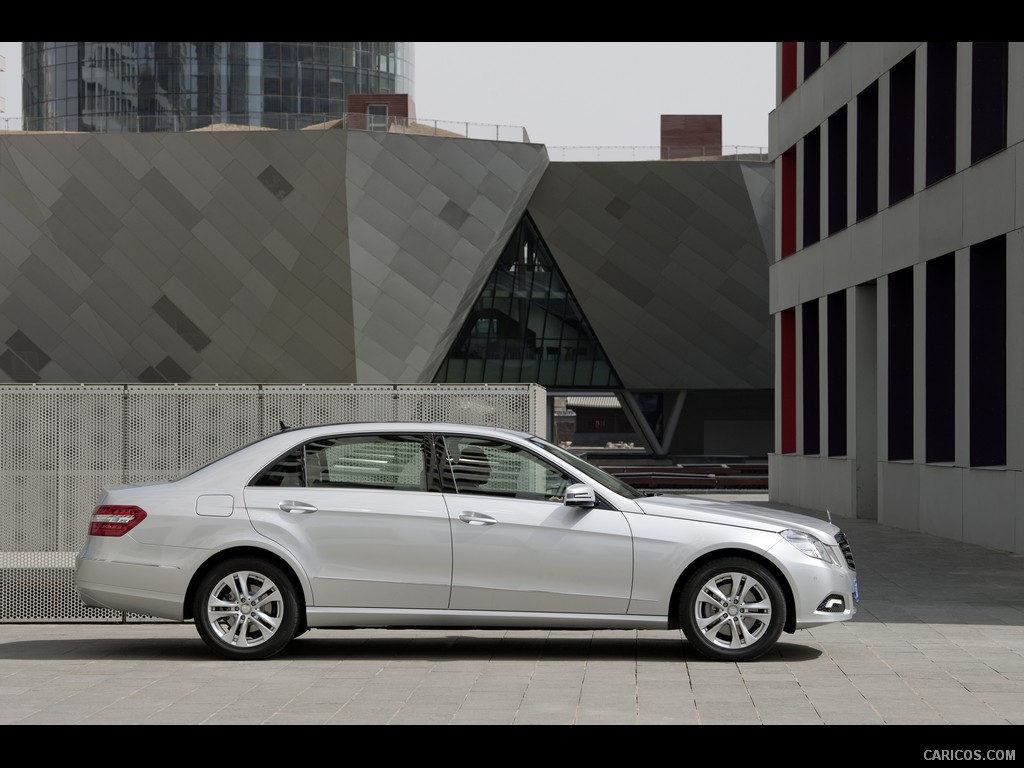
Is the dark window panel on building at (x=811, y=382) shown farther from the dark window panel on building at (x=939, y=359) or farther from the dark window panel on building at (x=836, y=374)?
the dark window panel on building at (x=939, y=359)

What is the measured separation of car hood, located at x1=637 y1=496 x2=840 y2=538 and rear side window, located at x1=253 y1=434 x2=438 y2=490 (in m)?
1.53

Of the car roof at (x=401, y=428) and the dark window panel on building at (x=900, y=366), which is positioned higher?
the dark window panel on building at (x=900, y=366)

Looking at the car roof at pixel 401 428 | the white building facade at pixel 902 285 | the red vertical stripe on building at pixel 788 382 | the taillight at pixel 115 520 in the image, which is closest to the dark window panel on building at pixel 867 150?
the white building facade at pixel 902 285

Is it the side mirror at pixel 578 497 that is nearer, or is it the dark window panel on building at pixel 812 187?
the side mirror at pixel 578 497

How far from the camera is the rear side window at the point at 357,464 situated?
970 centimetres

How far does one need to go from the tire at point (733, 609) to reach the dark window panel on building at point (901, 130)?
652 inches

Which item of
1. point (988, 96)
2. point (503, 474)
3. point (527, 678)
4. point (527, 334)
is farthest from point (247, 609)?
point (527, 334)

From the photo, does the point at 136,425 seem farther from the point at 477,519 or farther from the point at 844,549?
the point at 844,549

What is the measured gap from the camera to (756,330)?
5862 cm

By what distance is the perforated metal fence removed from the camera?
1207cm

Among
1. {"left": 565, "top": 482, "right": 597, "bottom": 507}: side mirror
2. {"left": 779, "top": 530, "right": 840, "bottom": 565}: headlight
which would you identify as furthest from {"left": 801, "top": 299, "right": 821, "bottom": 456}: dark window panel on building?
{"left": 565, "top": 482, "right": 597, "bottom": 507}: side mirror

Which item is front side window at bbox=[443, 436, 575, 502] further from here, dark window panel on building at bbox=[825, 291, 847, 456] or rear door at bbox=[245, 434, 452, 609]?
dark window panel on building at bbox=[825, 291, 847, 456]

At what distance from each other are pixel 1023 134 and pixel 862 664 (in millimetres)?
11615
